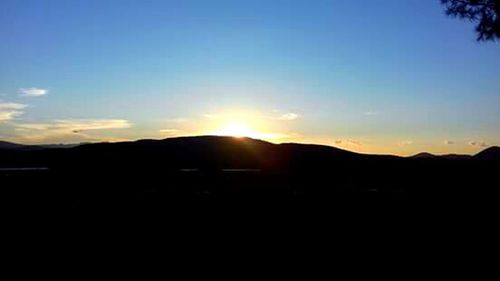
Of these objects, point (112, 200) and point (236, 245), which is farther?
point (112, 200)

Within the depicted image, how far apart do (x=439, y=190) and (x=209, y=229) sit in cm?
606

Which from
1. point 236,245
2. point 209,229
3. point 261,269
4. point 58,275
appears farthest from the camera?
point 209,229

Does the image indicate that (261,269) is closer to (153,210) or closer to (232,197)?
(153,210)

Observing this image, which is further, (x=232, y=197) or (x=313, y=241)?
(x=232, y=197)

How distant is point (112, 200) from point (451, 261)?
557 cm

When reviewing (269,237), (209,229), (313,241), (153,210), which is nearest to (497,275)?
(313,241)

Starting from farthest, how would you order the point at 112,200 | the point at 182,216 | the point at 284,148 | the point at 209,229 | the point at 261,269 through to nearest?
the point at 284,148 < the point at 112,200 < the point at 182,216 < the point at 209,229 < the point at 261,269

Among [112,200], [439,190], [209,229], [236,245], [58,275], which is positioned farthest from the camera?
[439,190]

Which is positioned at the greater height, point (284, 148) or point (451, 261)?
point (284, 148)

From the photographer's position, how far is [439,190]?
1259 centimetres

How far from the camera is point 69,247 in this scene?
23.4 ft

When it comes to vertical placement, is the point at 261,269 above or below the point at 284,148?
below

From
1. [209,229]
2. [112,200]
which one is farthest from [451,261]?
[112,200]

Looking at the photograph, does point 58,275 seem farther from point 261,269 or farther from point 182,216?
point 182,216
